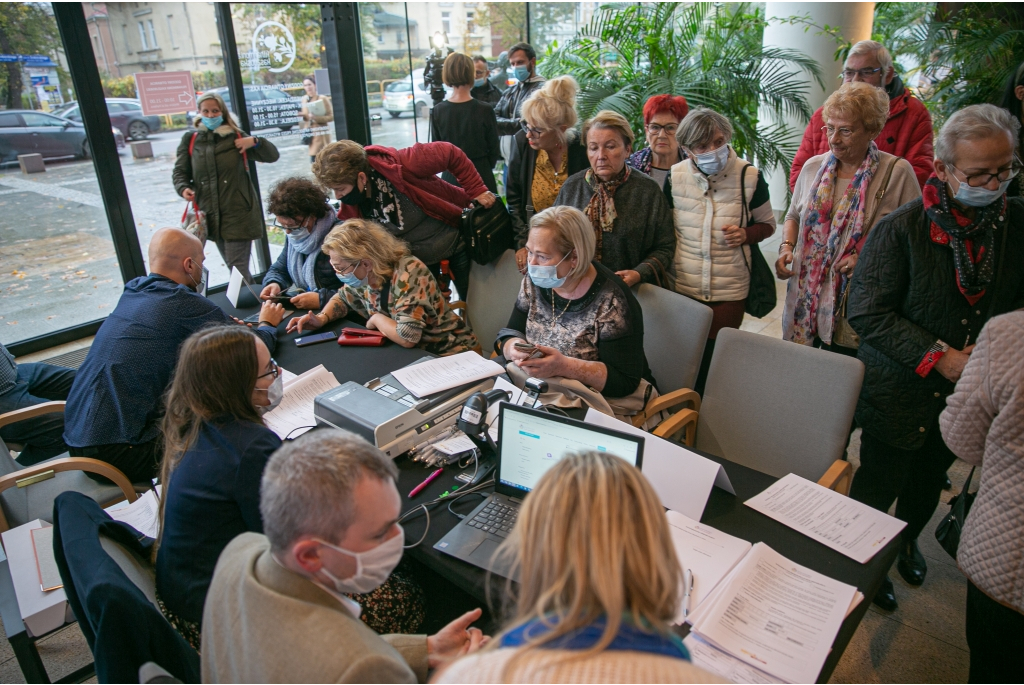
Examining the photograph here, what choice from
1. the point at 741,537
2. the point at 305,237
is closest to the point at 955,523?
the point at 741,537

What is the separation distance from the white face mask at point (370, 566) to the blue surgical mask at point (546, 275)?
1329 millimetres

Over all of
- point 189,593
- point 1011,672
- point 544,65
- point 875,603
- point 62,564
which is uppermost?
point 544,65

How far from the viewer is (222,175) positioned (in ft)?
16.1

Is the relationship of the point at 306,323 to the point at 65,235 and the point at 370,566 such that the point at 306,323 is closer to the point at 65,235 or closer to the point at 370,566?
the point at 370,566

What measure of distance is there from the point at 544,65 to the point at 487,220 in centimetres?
335

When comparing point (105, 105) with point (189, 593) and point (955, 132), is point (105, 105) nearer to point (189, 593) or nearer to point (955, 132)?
point (189, 593)

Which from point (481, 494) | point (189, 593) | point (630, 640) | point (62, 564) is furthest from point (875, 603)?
point (62, 564)

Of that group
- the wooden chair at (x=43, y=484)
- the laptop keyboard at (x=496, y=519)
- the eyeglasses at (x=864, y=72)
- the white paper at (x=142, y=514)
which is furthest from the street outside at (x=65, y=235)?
the eyeglasses at (x=864, y=72)

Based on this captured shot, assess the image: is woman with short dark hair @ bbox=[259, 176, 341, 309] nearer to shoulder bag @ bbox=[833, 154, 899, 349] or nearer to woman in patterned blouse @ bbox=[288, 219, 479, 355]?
woman in patterned blouse @ bbox=[288, 219, 479, 355]

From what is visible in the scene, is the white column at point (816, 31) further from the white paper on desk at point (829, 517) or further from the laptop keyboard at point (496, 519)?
the laptop keyboard at point (496, 519)

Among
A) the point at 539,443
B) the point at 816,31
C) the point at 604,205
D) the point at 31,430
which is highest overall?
the point at 816,31

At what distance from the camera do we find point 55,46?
14.5ft

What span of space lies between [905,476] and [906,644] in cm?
59

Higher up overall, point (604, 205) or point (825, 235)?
point (604, 205)
